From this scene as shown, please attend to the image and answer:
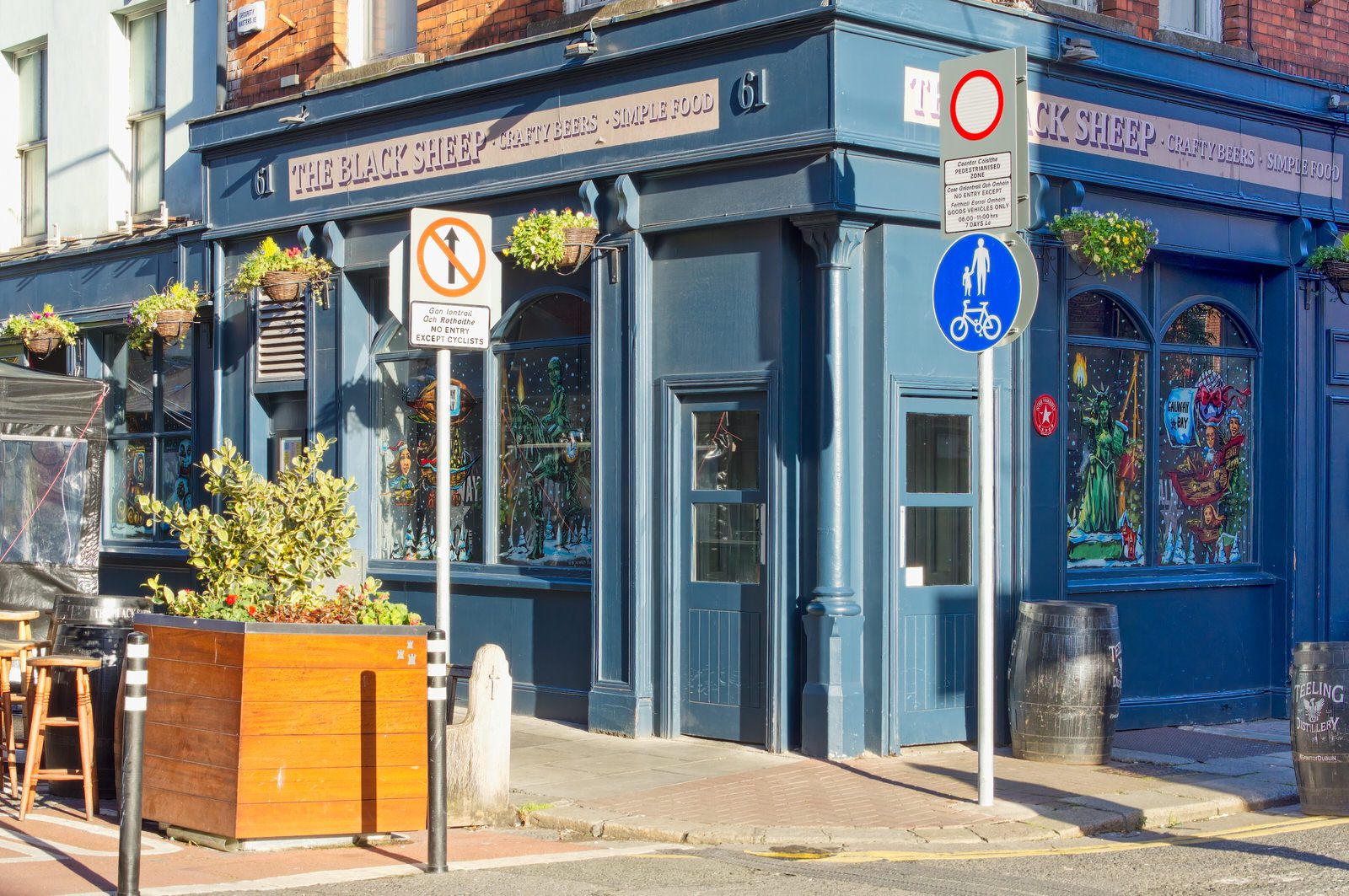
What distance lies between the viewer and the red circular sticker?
36.8 ft

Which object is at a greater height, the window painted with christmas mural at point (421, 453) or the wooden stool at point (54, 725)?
the window painted with christmas mural at point (421, 453)

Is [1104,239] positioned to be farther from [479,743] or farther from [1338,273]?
[479,743]

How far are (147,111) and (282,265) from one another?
4294 mm

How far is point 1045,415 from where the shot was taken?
37.0 ft

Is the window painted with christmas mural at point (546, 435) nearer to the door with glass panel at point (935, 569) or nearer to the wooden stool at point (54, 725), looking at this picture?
the door with glass panel at point (935, 569)

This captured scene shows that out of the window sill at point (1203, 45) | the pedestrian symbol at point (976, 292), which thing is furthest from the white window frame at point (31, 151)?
the pedestrian symbol at point (976, 292)

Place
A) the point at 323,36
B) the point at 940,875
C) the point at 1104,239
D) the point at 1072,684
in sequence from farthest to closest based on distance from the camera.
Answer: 1. the point at 323,36
2. the point at 1104,239
3. the point at 1072,684
4. the point at 940,875

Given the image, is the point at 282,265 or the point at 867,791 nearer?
the point at 867,791

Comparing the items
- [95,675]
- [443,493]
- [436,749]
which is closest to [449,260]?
[443,493]

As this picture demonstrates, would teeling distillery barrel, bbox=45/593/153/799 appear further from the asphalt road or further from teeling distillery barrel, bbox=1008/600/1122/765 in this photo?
teeling distillery barrel, bbox=1008/600/1122/765

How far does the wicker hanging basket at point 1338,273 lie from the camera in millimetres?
12531

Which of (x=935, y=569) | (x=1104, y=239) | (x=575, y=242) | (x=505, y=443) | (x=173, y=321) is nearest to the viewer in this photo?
(x=935, y=569)

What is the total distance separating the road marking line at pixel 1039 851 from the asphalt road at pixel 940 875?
0.08ft

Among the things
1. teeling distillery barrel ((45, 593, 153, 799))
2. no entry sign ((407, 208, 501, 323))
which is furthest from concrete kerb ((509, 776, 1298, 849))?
no entry sign ((407, 208, 501, 323))
